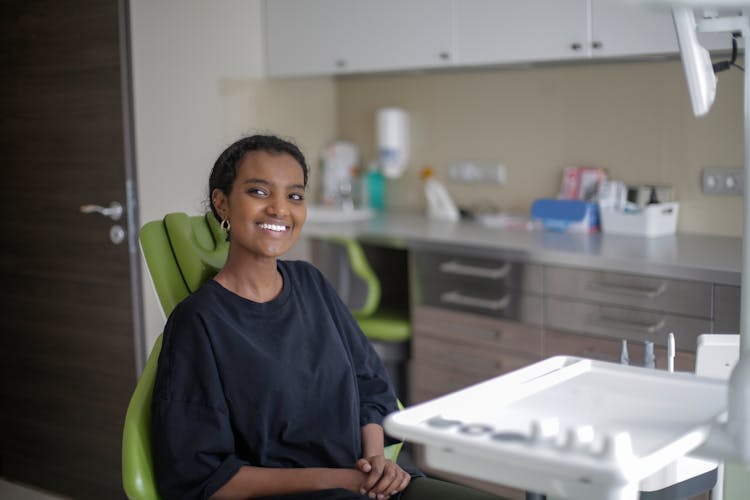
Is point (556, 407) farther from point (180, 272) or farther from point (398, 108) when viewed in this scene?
point (398, 108)

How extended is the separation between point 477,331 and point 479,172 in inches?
32.8

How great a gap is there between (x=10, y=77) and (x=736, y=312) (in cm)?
249

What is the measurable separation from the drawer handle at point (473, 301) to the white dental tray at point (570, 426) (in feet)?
4.58

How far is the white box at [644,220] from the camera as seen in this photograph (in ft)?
9.95

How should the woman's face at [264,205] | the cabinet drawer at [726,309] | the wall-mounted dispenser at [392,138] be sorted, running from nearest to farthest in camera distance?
the woman's face at [264,205], the cabinet drawer at [726,309], the wall-mounted dispenser at [392,138]

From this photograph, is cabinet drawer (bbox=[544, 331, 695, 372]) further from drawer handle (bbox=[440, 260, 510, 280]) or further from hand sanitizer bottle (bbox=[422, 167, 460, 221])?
hand sanitizer bottle (bbox=[422, 167, 460, 221])

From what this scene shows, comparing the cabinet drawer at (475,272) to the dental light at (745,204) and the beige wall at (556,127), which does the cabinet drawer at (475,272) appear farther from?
the dental light at (745,204)

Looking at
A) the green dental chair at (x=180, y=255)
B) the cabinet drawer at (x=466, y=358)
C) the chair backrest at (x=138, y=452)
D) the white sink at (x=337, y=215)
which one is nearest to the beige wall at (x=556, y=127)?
the white sink at (x=337, y=215)

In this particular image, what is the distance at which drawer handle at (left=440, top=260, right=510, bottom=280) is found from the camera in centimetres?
293

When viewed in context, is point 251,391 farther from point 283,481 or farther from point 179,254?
point 179,254

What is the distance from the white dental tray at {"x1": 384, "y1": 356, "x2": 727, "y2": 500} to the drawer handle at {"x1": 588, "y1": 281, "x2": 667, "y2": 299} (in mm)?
1135

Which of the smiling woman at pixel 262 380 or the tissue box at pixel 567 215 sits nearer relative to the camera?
the smiling woman at pixel 262 380

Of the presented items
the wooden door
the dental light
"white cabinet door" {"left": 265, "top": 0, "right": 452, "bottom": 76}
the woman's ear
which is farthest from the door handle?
the dental light

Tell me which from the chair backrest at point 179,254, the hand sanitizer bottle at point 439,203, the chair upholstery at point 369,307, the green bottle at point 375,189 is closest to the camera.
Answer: the chair backrest at point 179,254
